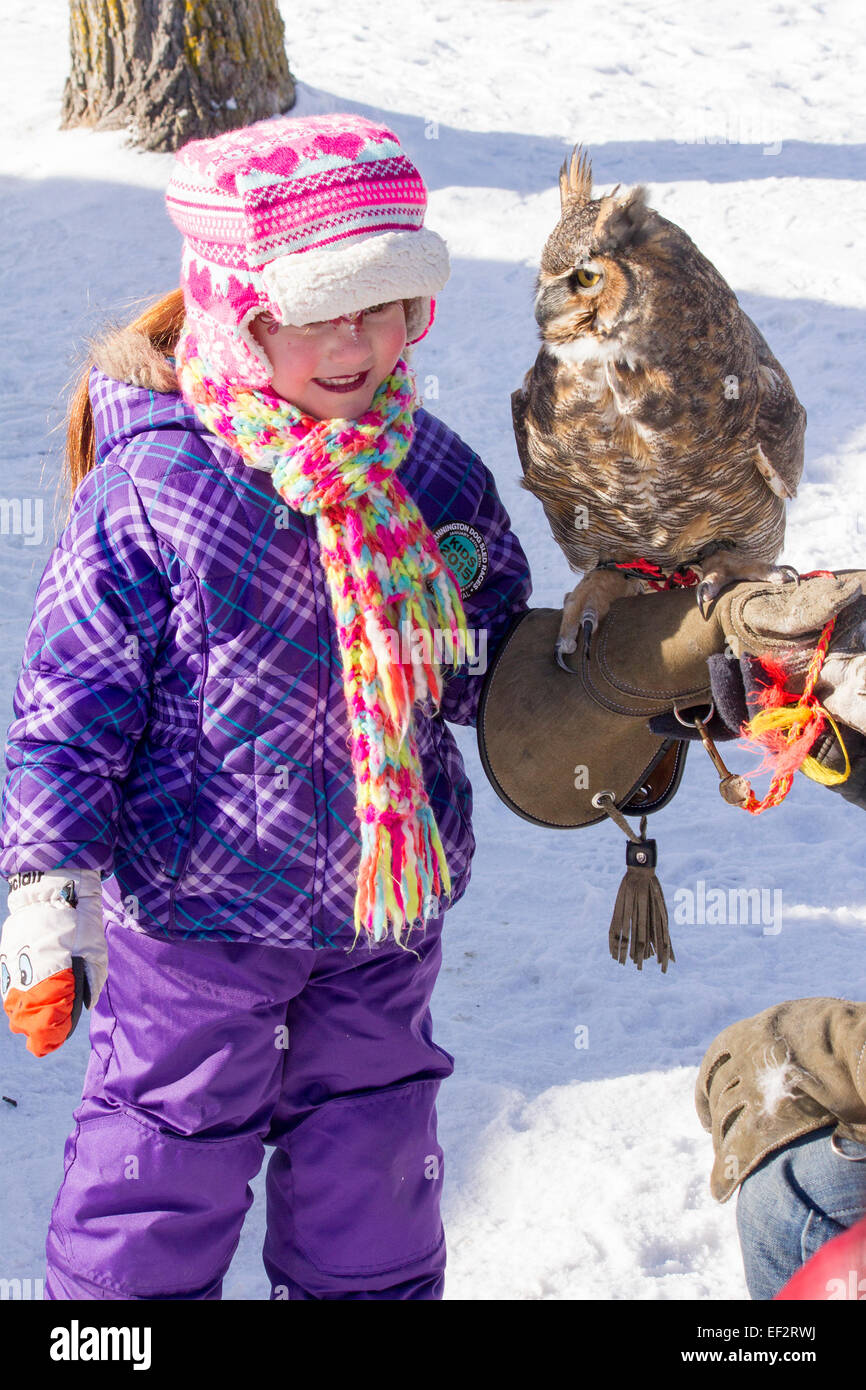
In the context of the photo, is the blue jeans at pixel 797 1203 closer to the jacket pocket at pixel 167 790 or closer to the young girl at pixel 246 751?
the young girl at pixel 246 751

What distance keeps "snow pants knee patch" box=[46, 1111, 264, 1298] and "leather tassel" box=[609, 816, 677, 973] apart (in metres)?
0.81

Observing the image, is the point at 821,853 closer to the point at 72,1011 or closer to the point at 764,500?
the point at 764,500

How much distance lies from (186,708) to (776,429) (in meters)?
1.24

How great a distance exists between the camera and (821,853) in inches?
141

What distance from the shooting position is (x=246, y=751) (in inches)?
69.4

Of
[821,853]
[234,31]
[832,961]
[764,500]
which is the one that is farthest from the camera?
[234,31]

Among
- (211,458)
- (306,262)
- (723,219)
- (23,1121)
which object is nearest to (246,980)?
(211,458)

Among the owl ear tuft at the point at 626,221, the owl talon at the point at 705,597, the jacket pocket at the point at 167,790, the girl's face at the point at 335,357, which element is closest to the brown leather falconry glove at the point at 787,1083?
the owl talon at the point at 705,597

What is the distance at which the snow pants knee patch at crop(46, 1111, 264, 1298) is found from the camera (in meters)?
1.71

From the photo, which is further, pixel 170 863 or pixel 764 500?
pixel 764 500

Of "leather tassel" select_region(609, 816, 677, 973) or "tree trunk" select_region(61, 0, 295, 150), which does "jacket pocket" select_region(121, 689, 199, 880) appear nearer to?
"leather tassel" select_region(609, 816, 677, 973)

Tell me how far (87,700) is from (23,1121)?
1.38m

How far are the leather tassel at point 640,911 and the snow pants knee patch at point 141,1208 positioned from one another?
0.81 meters

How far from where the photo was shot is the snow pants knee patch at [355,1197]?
6.08 ft
